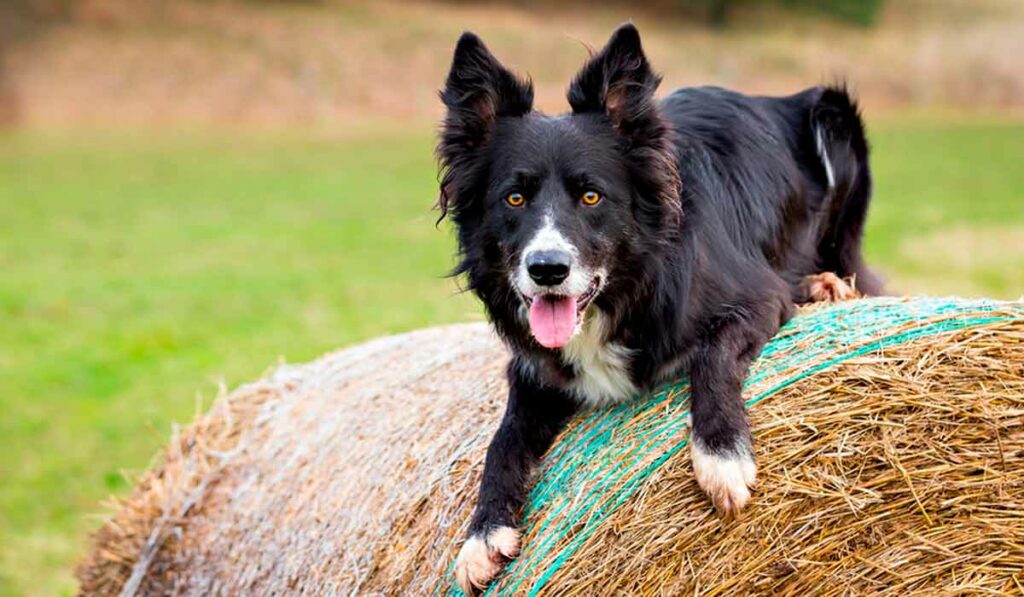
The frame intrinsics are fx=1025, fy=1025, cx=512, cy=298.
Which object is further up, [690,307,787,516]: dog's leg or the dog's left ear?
the dog's left ear

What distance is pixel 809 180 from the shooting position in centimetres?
432

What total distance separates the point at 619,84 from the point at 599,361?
0.95 metres

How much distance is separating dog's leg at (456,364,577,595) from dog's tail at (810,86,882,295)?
1510mm

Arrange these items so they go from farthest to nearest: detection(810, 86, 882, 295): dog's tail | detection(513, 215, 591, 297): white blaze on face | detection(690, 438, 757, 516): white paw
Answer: detection(810, 86, 882, 295): dog's tail → detection(513, 215, 591, 297): white blaze on face → detection(690, 438, 757, 516): white paw

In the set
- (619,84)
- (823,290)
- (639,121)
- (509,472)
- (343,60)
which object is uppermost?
(619,84)

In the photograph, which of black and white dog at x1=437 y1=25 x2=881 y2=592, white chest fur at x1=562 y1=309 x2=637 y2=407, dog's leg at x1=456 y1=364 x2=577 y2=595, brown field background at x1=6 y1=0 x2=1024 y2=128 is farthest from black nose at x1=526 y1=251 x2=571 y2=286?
brown field background at x1=6 y1=0 x2=1024 y2=128

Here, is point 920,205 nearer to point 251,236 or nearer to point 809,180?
point 251,236

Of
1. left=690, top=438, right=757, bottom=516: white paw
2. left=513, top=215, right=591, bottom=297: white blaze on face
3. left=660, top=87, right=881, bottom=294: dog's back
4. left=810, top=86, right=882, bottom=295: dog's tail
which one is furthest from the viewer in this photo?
left=810, top=86, right=882, bottom=295: dog's tail

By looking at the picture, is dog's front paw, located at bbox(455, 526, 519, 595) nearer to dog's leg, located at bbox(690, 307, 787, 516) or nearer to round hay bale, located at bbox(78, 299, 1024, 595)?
round hay bale, located at bbox(78, 299, 1024, 595)

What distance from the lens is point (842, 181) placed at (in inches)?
173

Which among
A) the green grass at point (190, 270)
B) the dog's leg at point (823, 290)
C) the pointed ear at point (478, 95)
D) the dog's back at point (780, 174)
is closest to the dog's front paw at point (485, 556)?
the green grass at point (190, 270)

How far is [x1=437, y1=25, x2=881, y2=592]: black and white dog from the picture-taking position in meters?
3.30

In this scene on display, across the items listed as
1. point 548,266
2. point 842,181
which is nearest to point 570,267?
point 548,266

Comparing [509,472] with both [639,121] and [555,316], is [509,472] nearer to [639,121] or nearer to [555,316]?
[555,316]
